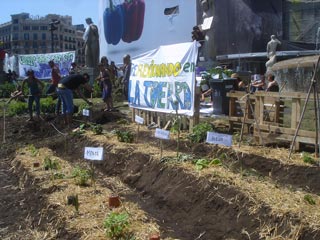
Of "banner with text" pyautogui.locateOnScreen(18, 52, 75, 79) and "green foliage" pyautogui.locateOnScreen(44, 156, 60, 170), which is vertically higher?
"banner with text" pyautogui.locateOnScreen(18, 52, 75, 79)

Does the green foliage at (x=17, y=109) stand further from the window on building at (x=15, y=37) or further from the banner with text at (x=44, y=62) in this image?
the window on building at (x=15, y=37)

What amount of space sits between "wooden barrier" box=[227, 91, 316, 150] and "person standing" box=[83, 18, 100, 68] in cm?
1708

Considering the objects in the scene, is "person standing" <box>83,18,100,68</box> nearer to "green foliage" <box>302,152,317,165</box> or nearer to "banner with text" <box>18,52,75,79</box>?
"banner with text" <box>18,52,75,79</box>

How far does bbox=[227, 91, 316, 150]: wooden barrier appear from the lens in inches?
342

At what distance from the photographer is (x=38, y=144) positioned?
11.8 m

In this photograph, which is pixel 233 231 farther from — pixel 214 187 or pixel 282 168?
Answer: pixel 282 168

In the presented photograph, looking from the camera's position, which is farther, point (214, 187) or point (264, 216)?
point (214, 187)

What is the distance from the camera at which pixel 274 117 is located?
9570mm

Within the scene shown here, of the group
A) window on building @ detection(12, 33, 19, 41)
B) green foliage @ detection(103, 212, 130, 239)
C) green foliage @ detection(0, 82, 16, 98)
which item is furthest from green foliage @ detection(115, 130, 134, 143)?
window on building @ detection(12, 33, 19, 41)

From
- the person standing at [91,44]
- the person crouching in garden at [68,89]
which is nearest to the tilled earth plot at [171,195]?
the person crouching in garden at [68,89]

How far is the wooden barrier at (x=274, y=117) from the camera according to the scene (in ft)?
28.5

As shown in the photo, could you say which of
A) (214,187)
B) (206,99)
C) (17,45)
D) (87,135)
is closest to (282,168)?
(214,187)

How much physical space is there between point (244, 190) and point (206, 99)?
1003cm

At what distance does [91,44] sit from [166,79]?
52.1 ft
